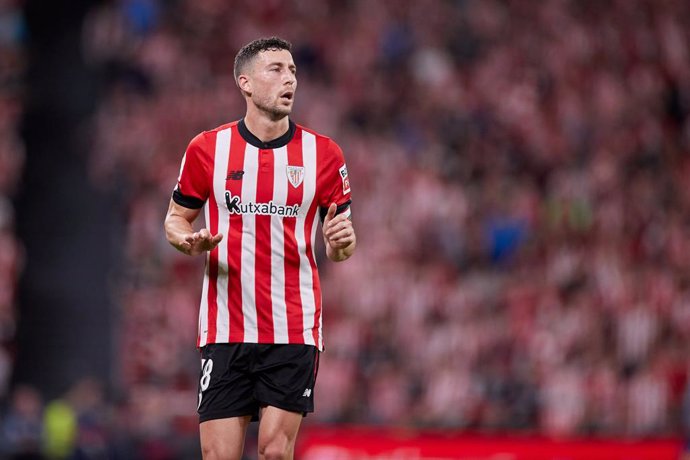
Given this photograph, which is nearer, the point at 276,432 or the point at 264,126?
the point at 276,432

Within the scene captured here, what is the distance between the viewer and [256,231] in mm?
6465

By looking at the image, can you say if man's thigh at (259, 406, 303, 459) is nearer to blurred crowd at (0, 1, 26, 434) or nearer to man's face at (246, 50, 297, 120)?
man's face at (246, 50, 297, 120)

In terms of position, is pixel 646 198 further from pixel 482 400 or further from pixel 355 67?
pixel 355 67

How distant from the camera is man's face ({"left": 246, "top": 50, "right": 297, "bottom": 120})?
650 cm

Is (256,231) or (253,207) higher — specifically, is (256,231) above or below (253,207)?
below

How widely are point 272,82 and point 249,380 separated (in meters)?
1.51

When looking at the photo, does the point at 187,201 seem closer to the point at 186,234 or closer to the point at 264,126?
the point at 186,234

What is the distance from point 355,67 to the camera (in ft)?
61.5

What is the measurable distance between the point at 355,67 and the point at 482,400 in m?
6.78

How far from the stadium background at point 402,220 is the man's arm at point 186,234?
20.8ft

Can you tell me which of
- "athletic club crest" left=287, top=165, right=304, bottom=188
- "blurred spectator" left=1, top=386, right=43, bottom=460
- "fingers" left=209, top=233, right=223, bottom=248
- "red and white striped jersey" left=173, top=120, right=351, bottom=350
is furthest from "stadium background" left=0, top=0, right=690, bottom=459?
"fingers" left=209, top=233, right=223, bottom=248

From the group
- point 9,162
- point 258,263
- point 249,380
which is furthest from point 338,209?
point 9,162

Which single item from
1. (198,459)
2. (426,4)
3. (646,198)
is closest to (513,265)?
(646,198)

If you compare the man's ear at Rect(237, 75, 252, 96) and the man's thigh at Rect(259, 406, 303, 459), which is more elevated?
the man's ear at Rect(237, 75, 252, 96)
